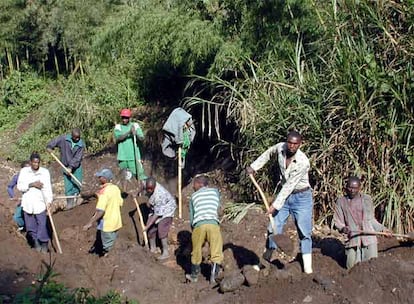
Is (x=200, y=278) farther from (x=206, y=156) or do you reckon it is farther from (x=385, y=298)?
(x=206, y=156)

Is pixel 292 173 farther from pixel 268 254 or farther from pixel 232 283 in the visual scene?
pixel 232 283

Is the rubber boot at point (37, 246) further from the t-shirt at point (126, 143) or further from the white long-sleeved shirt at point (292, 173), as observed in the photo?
the white long-sleeved shirt at point (292, 173)

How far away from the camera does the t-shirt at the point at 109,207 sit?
9.01 meters

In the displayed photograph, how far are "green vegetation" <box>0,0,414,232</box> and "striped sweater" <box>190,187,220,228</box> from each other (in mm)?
1943

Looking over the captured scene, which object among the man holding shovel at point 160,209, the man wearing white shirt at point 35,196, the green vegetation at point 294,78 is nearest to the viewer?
the man holding shovel at point 160,209

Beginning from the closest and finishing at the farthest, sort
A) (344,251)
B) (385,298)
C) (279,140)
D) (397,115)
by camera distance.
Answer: (385,298), (344,251), (397,115), (279,140)

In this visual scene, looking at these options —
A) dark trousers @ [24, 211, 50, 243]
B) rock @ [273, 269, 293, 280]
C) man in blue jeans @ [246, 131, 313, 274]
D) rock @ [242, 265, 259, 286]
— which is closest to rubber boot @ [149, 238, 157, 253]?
dark trousers @ [24, 211, 50, 243]

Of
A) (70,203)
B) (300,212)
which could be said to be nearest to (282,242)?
(300,212)

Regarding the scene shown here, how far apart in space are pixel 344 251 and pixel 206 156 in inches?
195

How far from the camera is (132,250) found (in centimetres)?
934

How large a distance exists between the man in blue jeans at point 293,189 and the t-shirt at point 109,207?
7.33 ft

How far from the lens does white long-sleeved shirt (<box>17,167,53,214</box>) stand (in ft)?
30.7

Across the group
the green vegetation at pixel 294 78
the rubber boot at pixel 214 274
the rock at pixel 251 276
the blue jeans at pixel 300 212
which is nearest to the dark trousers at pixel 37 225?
the rubber boot at pixel 214 274

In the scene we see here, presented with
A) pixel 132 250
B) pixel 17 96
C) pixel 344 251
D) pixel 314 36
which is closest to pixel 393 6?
pixel 314 36
